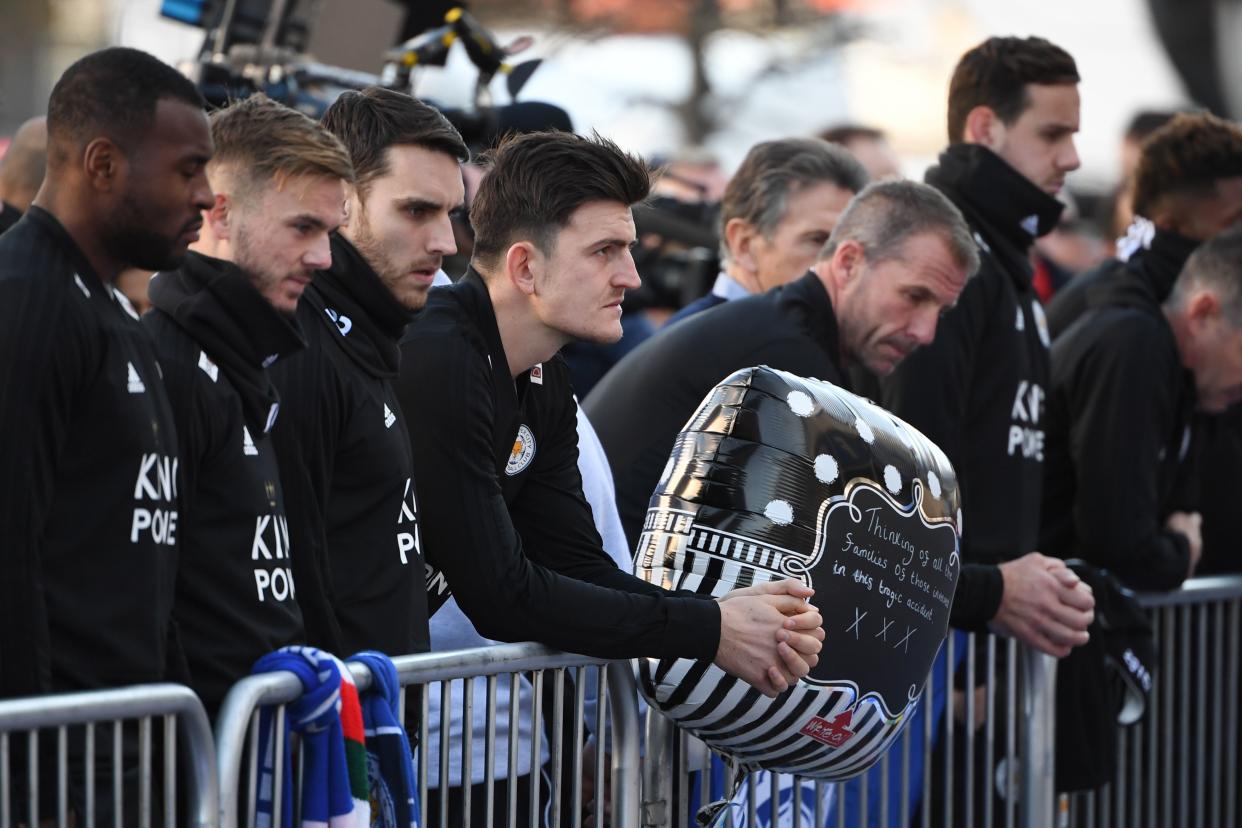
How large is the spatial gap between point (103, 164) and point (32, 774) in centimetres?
88

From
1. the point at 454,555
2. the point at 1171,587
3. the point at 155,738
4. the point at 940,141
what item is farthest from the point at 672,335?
the point at 940,141

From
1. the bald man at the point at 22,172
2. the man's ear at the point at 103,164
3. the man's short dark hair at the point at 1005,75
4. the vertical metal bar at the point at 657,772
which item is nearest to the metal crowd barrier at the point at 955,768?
the vertical metal bar at the point at 657,772

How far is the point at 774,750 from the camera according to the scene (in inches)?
136

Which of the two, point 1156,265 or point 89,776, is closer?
point 89,776

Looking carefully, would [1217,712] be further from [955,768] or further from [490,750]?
[490,750]

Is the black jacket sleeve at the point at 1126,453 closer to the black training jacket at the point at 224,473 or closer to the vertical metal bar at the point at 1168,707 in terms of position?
the vertical metal bar at the point at 1168,707

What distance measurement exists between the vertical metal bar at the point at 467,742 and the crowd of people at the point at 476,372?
0.41 feet

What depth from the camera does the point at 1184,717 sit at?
5.14 m

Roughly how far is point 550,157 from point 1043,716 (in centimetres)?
192

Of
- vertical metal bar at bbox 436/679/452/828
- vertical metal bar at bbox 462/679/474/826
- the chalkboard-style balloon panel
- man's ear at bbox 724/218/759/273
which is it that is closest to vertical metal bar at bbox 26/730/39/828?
vertical metal bar at bbox 436/679/452/828

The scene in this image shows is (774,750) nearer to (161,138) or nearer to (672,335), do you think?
(672,335)

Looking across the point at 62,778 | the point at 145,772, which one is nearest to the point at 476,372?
the point at 145,772

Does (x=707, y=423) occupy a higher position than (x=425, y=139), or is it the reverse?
(x=425, y=139)

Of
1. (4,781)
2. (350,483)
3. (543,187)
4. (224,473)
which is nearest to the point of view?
(4,781)
